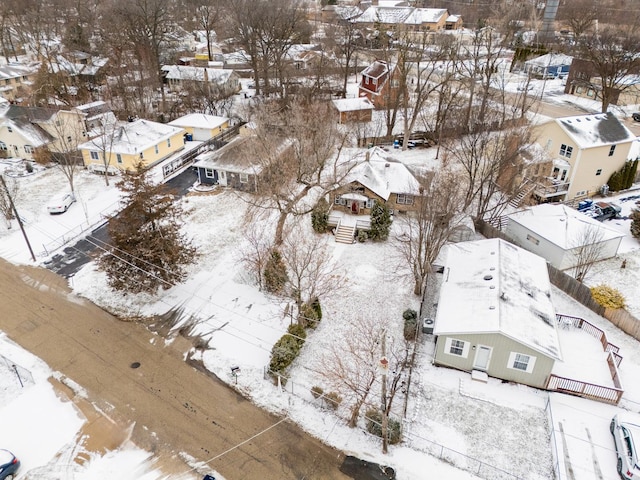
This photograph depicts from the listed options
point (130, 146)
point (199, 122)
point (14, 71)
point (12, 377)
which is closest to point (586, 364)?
point (12, 377)

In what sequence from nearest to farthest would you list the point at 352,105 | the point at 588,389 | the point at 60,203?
the point at 588,389
the point at 60,203
the point at 352,105

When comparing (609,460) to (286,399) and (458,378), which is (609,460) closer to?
(458,378)

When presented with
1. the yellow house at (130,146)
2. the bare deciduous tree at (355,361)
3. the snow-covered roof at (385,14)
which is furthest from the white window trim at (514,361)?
the snow-covered roof at (385,14)

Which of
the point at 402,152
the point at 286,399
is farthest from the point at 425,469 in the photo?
the point at 402,152

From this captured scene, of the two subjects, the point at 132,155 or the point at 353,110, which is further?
the point at 353,110

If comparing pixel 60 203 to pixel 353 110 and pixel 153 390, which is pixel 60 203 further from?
pixel 353 110

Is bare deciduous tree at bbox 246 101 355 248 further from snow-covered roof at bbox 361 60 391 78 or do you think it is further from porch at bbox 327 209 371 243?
snow-covered roof at bbox 361 60 391 78

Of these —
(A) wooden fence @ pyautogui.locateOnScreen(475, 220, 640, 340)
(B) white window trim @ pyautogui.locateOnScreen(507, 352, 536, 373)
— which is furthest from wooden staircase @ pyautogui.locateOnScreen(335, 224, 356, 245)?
(B) white window trim @ pyautogui.locateOnScreen(507, 352, 536, 373)

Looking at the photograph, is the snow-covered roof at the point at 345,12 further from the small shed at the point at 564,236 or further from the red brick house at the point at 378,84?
the small shed at the point at 564,236
